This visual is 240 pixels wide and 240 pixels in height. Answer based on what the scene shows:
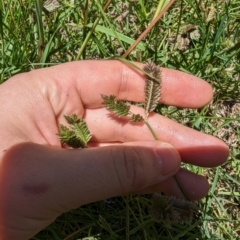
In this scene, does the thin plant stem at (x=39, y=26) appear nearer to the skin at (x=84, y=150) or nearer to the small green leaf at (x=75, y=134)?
the skin at (x=84, y=150)

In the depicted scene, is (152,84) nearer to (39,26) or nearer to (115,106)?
(115,106)

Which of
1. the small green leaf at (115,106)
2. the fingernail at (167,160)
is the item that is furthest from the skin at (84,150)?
the small green leaf at (115,106)

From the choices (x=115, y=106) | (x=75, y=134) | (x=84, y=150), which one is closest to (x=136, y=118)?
(x=115, y=106)

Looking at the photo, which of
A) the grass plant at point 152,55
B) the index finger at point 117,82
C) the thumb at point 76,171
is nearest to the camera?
the thumb at point 76,171

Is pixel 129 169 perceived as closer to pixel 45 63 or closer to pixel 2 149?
pixel 2 149

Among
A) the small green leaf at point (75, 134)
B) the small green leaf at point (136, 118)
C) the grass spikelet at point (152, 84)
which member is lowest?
the small green leaf at point (136, 118)

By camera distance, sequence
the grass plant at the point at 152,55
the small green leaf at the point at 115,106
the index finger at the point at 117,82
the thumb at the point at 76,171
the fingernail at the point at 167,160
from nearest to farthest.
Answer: the thumb at the point at 76,171 < the fingernail at the point at 167,160 < the small green leaf at the point at 115,106 < the index finger at the point at 117,82 < the grass plant at the point at 152,55
